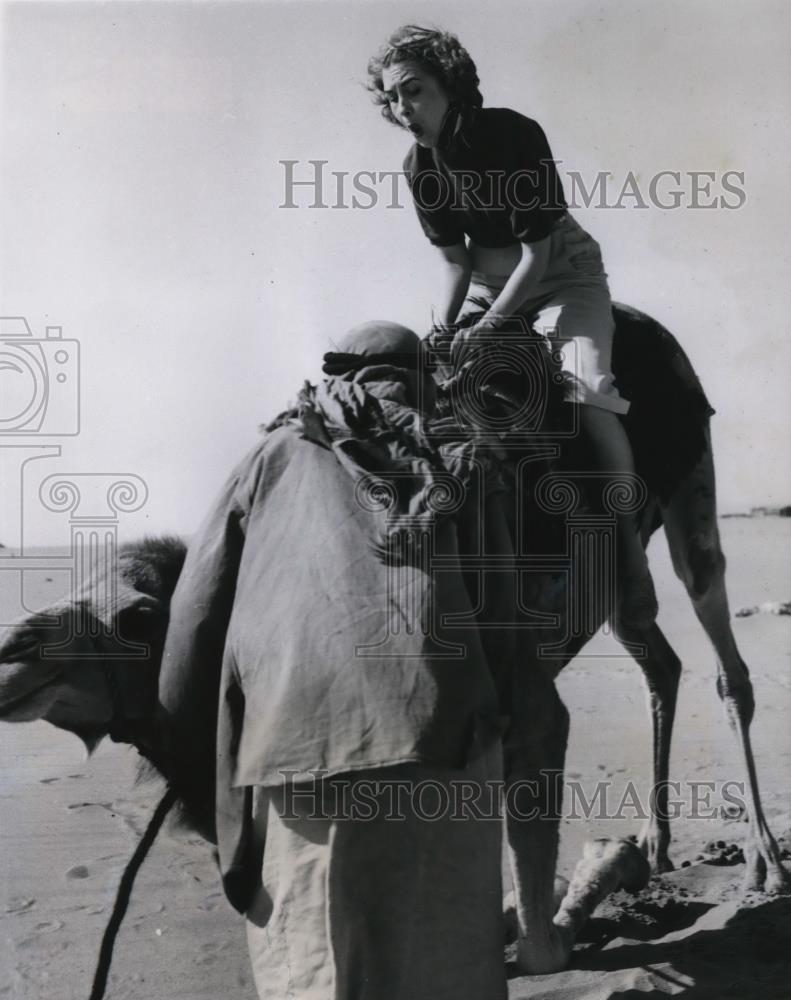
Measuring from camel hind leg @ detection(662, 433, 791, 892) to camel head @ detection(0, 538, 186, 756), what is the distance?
5.94ft

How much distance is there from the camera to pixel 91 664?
322cm

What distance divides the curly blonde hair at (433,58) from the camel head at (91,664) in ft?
4.83

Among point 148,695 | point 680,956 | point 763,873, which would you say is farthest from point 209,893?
point 763,873

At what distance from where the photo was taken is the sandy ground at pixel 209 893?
354 centimetres

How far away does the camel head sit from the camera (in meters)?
3.16

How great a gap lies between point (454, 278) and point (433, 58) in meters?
0.63

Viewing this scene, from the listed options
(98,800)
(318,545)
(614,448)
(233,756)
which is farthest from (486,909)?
(98,800)

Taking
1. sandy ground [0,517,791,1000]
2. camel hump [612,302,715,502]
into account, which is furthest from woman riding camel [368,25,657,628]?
sandy ground [0,517,791,1000]

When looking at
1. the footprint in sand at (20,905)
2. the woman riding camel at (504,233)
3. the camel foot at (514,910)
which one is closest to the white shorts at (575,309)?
the woman riding camel at (504,233)

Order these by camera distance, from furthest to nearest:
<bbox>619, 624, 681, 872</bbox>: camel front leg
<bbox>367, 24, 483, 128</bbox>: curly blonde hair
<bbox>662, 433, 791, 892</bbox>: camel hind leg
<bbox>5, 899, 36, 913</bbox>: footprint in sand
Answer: <bbox>619, 624, 681, 872</bbox>: camel front leg
<bbox>662, 433, 791, 892</bbox>: camel hind leg
<bbox>5, 899, 36, 913</bbox>: footprint in sand
<bbox>367, 24, 483, 128</bbox>: curly blonde hair

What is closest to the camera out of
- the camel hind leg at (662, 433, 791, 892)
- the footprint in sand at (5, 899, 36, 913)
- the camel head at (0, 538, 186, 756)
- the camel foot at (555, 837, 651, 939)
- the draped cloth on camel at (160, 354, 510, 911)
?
the draped cloth on camel at (160, 354, 510, 911)

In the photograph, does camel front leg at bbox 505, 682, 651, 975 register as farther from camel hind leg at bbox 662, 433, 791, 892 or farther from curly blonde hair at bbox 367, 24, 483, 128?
curly blonde hair at bbox 367, 24, 483, 128

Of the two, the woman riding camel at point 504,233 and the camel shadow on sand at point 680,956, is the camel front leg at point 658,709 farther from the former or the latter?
the woman riding camel at point 504,233

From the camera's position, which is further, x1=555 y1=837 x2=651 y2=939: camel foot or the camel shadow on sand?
x1=555 y1=837 x2=651 y2=939: camel foot
